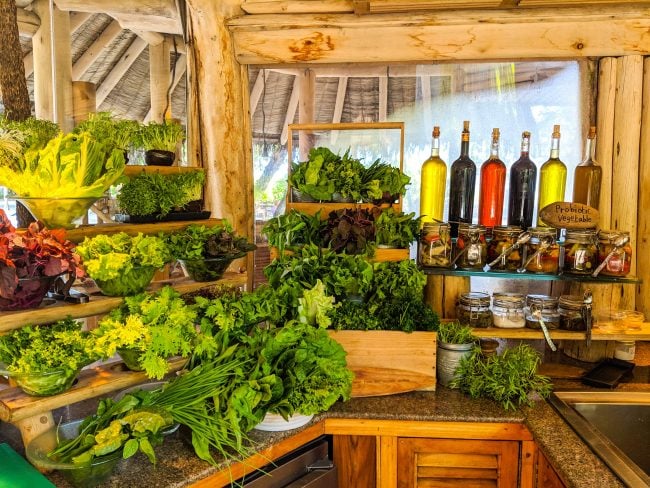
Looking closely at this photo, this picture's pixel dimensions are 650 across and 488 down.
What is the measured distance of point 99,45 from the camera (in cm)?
424

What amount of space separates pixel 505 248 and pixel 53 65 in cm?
337

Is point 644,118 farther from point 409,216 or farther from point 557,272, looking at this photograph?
point 409,216

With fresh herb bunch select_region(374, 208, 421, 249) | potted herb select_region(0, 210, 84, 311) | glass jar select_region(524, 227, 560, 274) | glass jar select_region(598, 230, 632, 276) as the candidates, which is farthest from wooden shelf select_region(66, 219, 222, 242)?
glass jar select_region(598, 230, 632, 276)

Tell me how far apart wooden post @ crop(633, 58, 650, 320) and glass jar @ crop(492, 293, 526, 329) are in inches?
28.9

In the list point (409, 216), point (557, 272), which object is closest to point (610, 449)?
point (557, 272)

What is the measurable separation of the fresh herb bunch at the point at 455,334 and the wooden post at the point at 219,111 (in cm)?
121

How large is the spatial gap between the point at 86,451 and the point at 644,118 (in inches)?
103

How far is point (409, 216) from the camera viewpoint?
2150 millimetres

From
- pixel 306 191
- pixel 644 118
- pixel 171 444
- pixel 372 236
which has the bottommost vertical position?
pixel 171 444

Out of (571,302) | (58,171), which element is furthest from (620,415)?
(58,171)

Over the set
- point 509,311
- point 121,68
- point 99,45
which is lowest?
point 509,311

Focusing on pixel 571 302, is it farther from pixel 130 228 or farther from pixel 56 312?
A: pixel 56 312

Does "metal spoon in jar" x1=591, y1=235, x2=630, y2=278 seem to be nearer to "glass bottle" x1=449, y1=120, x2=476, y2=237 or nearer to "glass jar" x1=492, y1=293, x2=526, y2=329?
"glass jar" x1=492, y1=293, x2=526, y2=329

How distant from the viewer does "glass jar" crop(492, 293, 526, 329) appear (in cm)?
212
